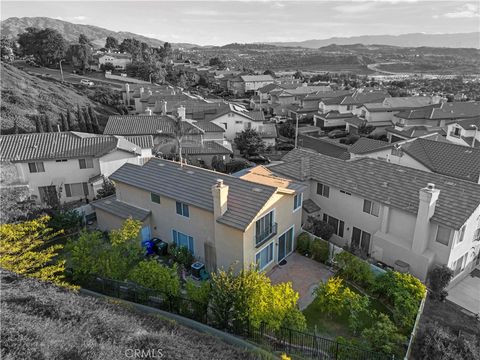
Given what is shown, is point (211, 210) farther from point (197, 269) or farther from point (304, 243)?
point (304, 243)

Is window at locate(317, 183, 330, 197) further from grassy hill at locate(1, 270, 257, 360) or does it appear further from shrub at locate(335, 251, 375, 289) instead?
grassy hill at locate(1, 270, 257, 360)

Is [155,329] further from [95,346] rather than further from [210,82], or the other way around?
[210,82]

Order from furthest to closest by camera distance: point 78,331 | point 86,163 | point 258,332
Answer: point 86,163
point 258,332
point 78,331

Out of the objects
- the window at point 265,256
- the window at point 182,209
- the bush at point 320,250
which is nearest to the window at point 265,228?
the window at point 265,256

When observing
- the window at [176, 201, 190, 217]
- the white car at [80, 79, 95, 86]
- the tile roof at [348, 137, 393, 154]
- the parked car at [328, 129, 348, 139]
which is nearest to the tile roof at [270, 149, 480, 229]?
the window at [176, 201, 190, 217]

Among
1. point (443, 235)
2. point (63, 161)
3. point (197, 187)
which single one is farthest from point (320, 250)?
point (63, 161)

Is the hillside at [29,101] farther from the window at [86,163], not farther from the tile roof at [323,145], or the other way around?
the tile roof at [323,145]
